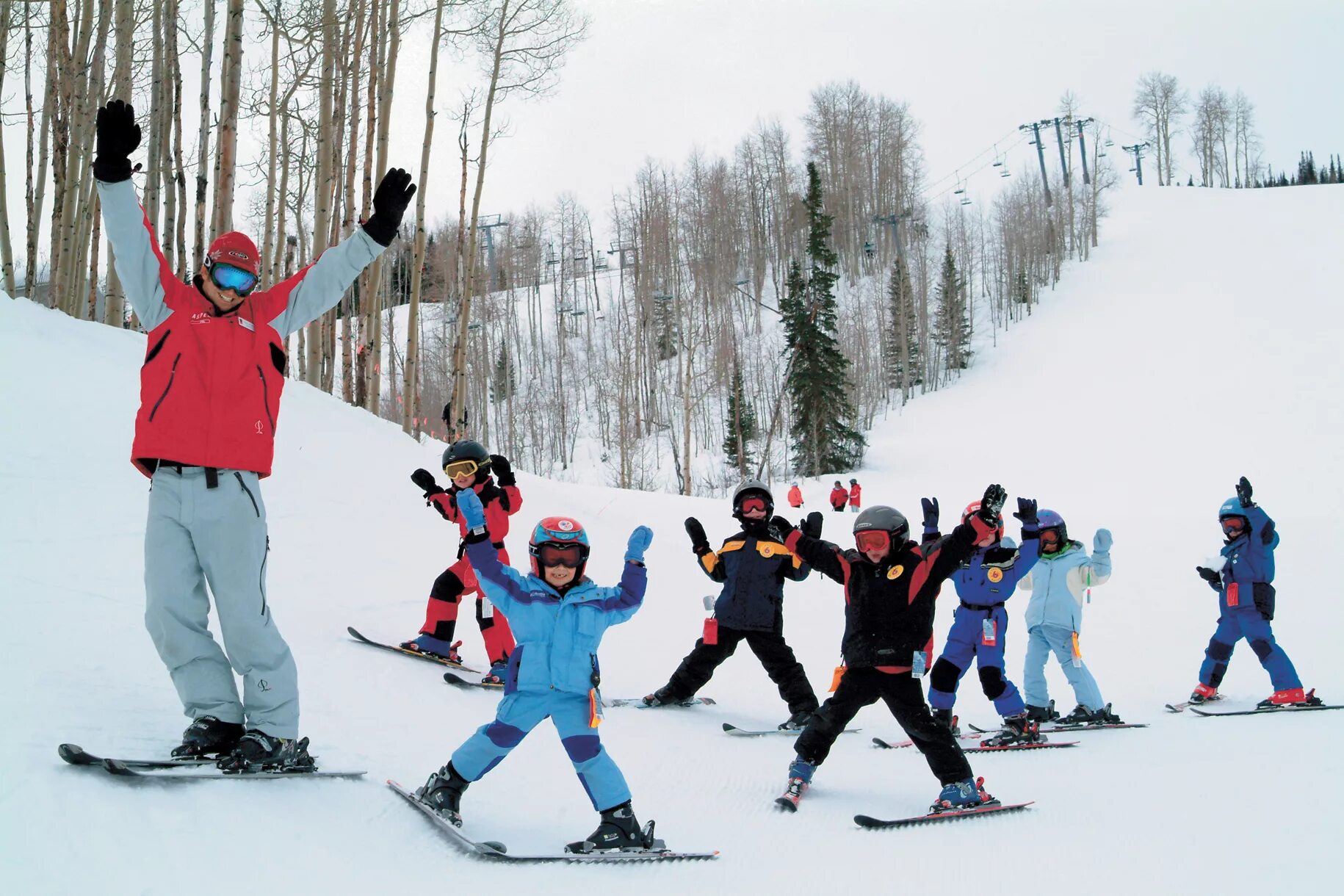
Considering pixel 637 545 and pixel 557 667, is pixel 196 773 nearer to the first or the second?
pixel 557 667

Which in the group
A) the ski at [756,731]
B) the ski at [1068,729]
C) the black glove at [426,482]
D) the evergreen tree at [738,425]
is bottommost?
the ski at [1068,729]

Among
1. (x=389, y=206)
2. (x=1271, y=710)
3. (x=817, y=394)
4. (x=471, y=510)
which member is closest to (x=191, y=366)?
(x=389, y=206)

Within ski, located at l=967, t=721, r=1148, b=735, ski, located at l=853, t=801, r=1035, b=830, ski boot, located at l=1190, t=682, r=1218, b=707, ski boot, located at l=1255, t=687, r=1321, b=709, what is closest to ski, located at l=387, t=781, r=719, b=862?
ski, located at l=853, t=801, r=1035, b=830

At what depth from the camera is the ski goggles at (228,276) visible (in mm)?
3531

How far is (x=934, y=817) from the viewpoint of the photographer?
4.29 m

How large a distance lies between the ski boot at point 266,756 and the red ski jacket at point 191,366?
102cm

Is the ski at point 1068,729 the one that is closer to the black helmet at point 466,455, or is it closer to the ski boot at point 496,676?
the ski boot at point 496,676

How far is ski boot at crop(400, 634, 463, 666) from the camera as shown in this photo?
6.57 m

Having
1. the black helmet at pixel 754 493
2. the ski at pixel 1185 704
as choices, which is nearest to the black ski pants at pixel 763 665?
the black helmet at pixel 754 493

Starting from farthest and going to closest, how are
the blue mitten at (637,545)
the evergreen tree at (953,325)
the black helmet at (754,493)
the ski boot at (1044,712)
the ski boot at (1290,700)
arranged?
the evergreen tree at (953,325), the ski boot at (1290,700), the ski boot at (1044,712), the black helmet at (754,493), the blue mitten at (637,545)

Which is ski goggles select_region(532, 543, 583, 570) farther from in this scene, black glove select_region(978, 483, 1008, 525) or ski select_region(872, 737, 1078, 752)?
ski select_region(872, 737, 1078, 752)

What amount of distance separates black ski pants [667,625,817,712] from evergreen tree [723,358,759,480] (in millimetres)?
26324

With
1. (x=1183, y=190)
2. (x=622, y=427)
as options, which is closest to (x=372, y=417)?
(x=622, y=427)

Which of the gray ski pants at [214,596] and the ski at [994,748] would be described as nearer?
the gray ski pants at [214,596]
